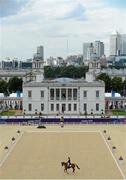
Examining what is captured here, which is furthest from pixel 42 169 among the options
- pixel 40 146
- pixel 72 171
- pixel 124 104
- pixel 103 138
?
pixel 124 104

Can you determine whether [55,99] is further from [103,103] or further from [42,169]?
[42,169]

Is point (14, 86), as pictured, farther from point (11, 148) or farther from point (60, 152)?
point (60, 152)

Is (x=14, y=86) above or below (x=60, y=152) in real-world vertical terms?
below

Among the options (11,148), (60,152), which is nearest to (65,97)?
(11,148)

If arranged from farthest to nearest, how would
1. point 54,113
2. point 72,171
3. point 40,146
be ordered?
point 54,113 < point 40,146 < point 72,171

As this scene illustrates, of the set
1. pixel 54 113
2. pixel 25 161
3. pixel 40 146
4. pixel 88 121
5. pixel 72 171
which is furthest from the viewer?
pixel 54 113

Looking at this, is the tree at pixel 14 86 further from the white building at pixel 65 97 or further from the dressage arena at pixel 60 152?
the dressage arena at pixel 60 152
